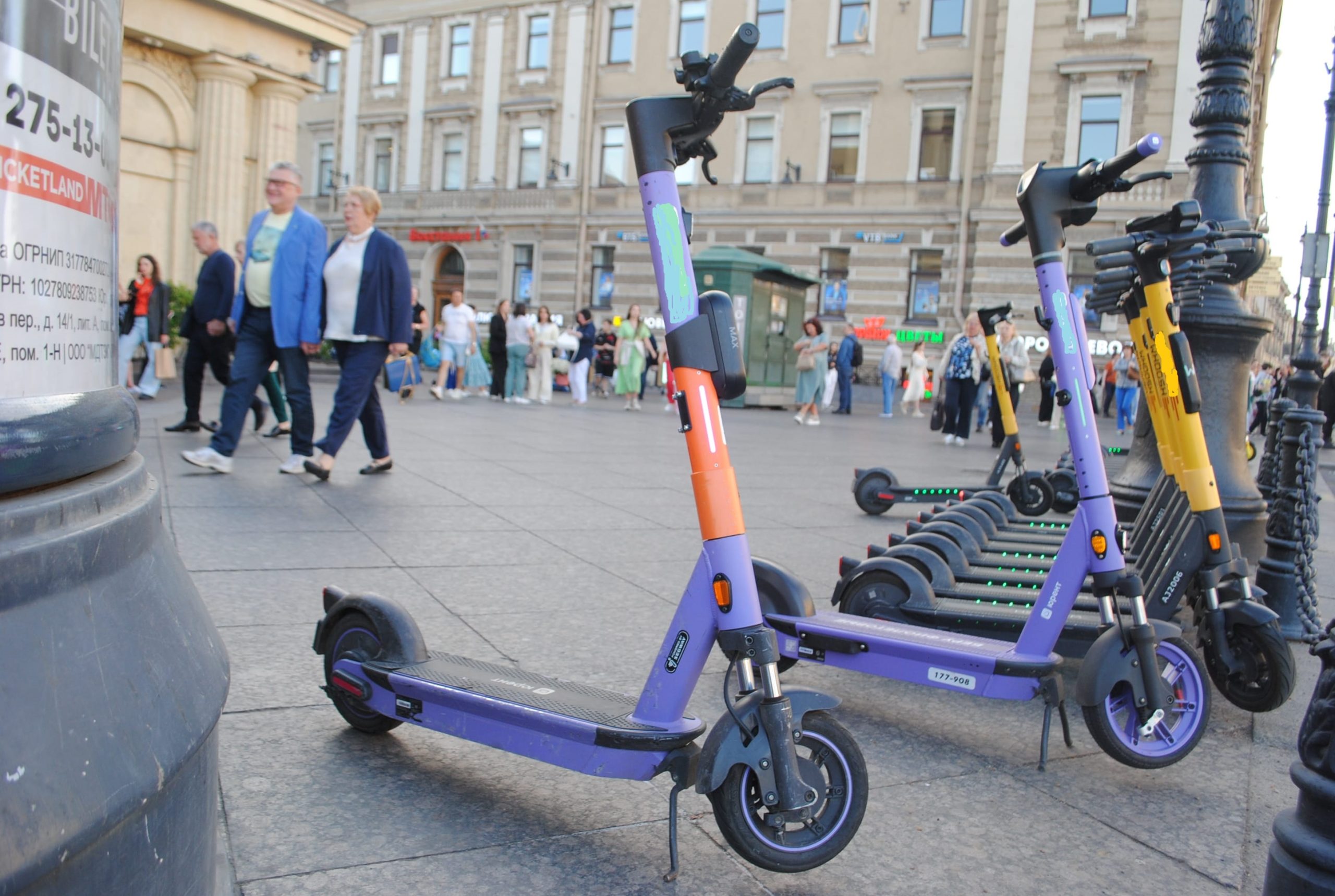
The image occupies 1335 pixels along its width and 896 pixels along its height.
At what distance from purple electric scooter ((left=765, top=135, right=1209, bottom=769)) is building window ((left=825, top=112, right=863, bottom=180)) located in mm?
30410

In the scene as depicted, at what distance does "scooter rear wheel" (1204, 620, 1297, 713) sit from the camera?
3432 mm

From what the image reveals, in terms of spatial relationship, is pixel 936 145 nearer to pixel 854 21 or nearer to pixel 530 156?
pixel 854 21

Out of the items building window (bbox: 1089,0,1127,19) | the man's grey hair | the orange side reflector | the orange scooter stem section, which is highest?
building window (bbox: 1089,0,1127,19)

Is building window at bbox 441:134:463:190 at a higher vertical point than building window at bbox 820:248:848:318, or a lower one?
higher

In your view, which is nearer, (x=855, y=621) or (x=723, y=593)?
(x=723, y=593)

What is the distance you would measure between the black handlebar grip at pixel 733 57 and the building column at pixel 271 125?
16.9m

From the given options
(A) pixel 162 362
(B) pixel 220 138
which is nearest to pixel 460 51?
(B) pixel 220 138

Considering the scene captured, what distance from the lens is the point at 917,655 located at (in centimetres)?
325

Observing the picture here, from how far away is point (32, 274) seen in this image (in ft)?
4.67

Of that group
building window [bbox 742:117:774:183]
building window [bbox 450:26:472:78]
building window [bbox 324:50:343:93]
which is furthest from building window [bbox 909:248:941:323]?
building window [bbox 324:50:343:93]

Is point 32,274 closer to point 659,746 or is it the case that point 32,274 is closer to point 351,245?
point 659,746

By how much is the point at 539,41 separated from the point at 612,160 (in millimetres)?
5185

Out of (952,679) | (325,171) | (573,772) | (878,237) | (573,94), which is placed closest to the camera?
(573,772)

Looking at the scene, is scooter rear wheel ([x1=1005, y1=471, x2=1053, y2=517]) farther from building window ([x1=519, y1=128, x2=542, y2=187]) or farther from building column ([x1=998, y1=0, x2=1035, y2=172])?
building window ([x1=519, y1=128, x2=542, y2=187])
